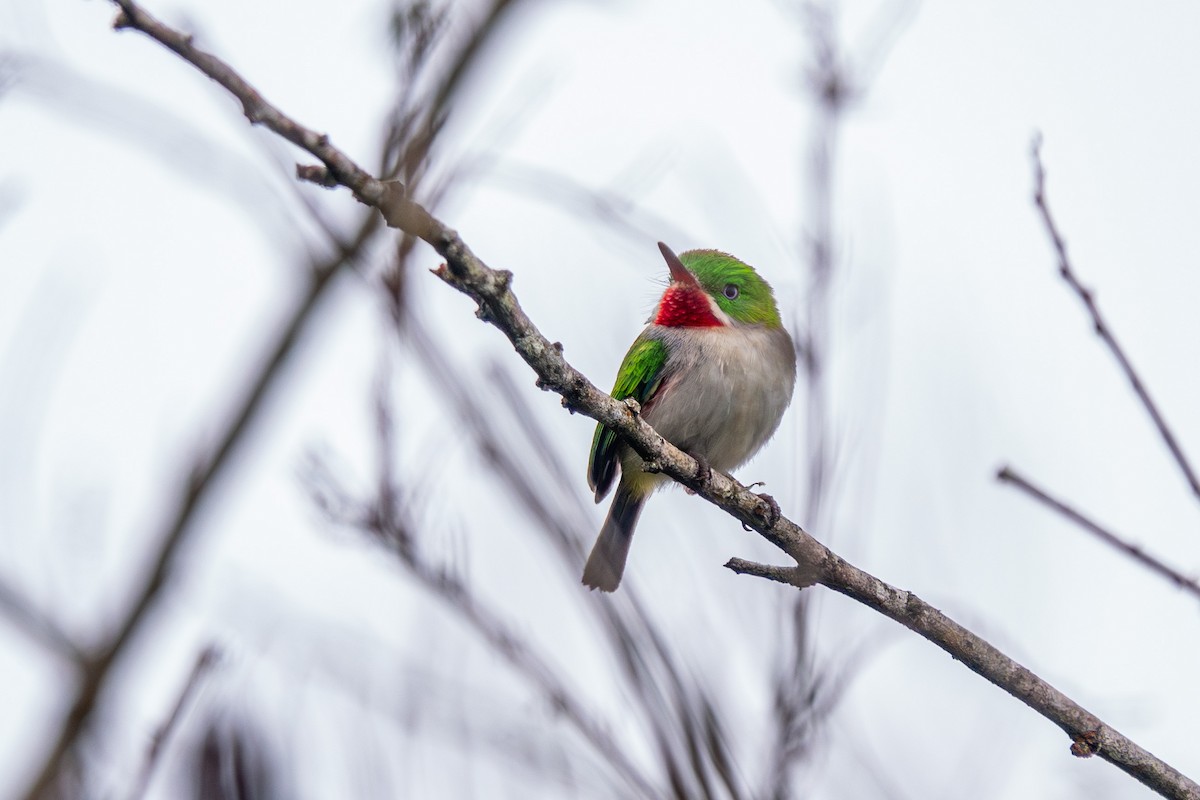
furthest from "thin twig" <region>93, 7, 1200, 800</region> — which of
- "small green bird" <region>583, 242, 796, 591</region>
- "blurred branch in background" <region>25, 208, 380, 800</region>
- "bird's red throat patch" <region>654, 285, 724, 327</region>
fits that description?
"bird's red throat patch" <region>654, 285, 724, 327</region>

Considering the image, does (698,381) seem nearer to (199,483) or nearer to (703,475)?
(703,475)

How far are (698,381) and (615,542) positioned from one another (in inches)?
40.1

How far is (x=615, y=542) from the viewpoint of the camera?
6184 mm

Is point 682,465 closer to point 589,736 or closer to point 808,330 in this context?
point 589,736

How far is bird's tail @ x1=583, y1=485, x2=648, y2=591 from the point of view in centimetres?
559

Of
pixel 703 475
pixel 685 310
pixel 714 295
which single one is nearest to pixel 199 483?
pixel 703 475

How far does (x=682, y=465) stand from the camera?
3584mm

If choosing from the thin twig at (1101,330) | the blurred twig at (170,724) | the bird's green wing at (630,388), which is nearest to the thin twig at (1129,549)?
the thin twig at (1101,330)

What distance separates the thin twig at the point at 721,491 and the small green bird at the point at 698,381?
1873 millimetres

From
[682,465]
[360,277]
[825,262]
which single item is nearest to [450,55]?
[360,277]

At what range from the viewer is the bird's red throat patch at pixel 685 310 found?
615cm

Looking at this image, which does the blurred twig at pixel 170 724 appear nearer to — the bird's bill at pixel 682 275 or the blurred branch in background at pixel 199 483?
the blurred branch in background at pixel 199 483

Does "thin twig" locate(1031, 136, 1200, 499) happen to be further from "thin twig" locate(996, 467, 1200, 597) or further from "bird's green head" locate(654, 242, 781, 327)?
"bird's green head" locate(654, 242, 781, 327)

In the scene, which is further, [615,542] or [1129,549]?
[615,542]
